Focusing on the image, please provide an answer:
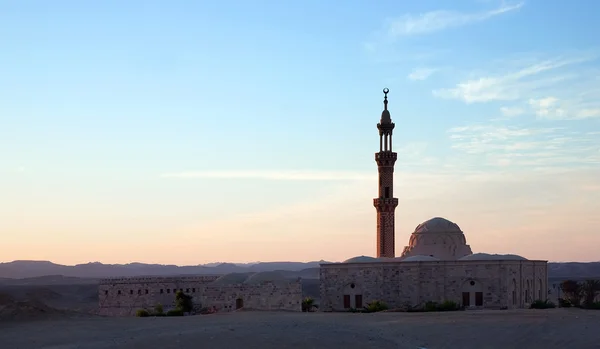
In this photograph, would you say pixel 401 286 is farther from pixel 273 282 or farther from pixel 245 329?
pixel 245 329

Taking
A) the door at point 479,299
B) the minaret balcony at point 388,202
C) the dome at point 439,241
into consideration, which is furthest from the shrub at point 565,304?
the minaret balcony at point 388,202

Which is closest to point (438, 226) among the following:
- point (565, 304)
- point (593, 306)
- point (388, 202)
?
point (388, 202)

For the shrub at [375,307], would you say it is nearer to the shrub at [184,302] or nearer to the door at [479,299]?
the door at [479,299]

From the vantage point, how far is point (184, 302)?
45.7 metres

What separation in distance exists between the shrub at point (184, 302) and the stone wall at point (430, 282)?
→ 25.1ft

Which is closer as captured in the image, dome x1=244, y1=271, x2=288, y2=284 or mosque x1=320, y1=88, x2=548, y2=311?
mosque x1=320, y1=88, x2=548, y2=311

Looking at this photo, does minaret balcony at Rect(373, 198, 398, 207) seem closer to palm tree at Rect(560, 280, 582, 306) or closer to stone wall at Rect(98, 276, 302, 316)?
stone wall at Rect(98, 276, 302, 316)

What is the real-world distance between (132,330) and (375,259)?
21.3m

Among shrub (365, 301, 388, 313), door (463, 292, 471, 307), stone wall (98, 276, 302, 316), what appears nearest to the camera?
shrub (365, 301, 388, 313)

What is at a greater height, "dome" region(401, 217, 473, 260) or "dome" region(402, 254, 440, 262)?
"dome" region(401, 217, 473, 260)

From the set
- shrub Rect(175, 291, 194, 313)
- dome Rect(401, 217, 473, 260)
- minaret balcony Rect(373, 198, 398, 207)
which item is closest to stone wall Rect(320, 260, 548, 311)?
dome Rect(401, 217, 473, 260)

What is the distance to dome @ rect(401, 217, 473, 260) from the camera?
160ft

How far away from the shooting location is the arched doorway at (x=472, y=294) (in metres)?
43.4

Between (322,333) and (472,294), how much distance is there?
61.1ft
